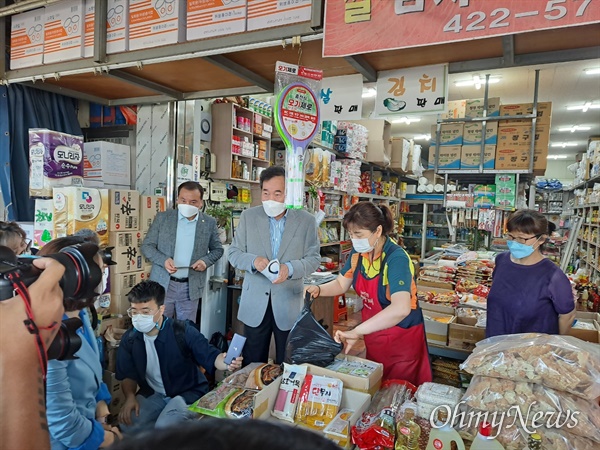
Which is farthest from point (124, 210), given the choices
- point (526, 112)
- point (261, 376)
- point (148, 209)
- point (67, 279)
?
point (526, 112)

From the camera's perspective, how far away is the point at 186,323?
254 cm

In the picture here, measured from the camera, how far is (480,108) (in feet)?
16.9

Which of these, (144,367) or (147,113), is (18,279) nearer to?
(144,367)

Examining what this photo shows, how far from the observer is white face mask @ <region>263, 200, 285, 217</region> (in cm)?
272

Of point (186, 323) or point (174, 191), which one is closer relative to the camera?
point (186, 323)

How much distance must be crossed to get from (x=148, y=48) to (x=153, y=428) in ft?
10.3

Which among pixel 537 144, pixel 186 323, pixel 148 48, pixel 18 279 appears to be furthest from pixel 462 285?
pixel 18 279

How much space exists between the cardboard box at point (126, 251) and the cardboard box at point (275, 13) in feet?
6.76

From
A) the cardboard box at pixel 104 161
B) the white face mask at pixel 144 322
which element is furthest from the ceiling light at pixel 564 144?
the white face mask at pixel 144 322

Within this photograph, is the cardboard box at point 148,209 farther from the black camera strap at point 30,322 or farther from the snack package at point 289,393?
the black camera strap at point 30,322

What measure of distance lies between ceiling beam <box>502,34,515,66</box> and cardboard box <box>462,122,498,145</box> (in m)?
2.59

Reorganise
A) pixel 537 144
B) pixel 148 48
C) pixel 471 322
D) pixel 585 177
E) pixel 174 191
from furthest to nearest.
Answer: pixel 585 177 < pixel 537 144 < pixel 174 191 < pixel 471 322 < pixel 148 48

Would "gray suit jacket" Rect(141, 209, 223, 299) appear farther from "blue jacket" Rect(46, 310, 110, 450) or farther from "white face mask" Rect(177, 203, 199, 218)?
"blue jacket" Rect(46, 310, 110, 450)

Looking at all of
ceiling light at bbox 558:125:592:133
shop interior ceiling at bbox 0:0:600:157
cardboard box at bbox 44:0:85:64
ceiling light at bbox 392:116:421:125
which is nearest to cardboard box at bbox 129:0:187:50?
shop interior ceiling at bbox 0:0:600:157
